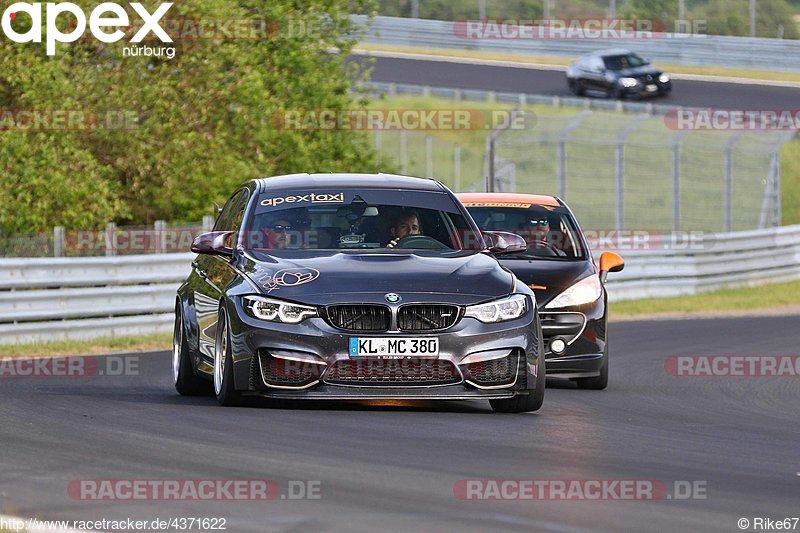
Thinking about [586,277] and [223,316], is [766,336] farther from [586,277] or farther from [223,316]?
[223,316]

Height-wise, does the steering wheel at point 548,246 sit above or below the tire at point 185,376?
above

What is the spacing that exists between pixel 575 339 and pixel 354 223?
289 cm

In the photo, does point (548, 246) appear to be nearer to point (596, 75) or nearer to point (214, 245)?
point (214, 245)

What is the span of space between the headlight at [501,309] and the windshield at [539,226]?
383 cm

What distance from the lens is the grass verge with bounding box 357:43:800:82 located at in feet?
180

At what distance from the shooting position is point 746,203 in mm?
41656

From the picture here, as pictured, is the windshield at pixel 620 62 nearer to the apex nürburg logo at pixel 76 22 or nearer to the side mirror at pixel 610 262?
the apex nürburg logo at pixel 76 22

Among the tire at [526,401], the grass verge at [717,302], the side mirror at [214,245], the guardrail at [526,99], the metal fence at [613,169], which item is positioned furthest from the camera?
the guardrail at [526,99]

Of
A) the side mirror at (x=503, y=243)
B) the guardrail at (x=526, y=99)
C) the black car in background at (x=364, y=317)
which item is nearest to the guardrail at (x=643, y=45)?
the guardrail at (x=526, y=99)

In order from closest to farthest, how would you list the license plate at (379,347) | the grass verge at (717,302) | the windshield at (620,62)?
the license plate at (379,347) → the grass verge at (717,302) → the windshield at (620,62)

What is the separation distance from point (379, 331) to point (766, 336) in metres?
11.4

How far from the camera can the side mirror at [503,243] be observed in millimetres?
11062

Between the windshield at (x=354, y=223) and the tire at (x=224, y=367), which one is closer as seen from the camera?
the tire at (x=224, y=367)

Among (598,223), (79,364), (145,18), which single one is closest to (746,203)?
(598,223)
